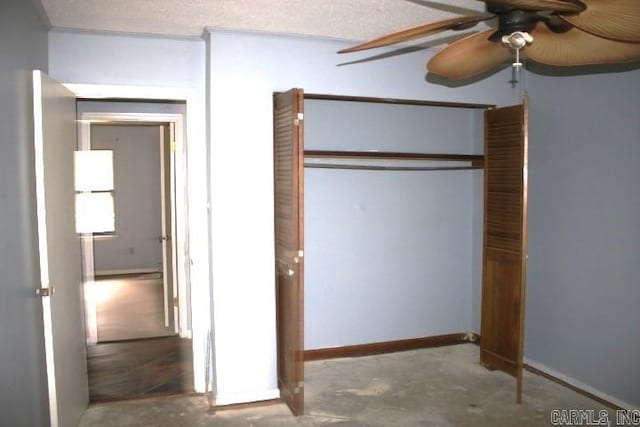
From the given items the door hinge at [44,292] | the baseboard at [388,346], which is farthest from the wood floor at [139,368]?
the door hinge at [44,292]

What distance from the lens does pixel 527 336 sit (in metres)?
3.90

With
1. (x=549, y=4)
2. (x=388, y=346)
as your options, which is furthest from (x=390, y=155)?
(x=549, y=4)

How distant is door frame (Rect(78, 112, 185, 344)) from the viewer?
4457 millimetres

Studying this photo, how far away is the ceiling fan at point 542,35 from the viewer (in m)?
1.43

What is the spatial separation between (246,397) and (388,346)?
141 cm

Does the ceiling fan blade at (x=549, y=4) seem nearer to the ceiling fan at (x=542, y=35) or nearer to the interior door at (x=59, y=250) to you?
the ceiling fan at (x=542, y=35)

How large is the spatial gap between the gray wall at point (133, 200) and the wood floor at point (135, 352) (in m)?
1.32

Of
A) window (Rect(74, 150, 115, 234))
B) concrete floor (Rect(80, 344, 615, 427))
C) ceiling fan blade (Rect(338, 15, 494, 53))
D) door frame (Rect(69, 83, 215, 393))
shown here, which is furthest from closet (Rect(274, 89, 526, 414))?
window (Rect(74, 150, 115, 234))

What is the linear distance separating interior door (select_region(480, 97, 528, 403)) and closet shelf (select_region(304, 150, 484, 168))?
0.42 metres

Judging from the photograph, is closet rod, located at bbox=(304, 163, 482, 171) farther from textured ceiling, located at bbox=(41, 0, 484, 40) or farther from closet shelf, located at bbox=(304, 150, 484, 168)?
textured ceiling, located at bbox=(41, 0, 484, 40)

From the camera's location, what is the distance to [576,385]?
3.43 m

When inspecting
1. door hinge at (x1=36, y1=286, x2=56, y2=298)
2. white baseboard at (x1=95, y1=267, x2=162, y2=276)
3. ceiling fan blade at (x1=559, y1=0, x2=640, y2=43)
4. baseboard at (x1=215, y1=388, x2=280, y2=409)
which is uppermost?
ceiling fan blade at (x1=559, y1=0, x2=640, y2=43)

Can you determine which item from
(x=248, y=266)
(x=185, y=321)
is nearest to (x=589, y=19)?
(x=248, y=266)

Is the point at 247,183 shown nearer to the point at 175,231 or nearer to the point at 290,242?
the point at 290,242
